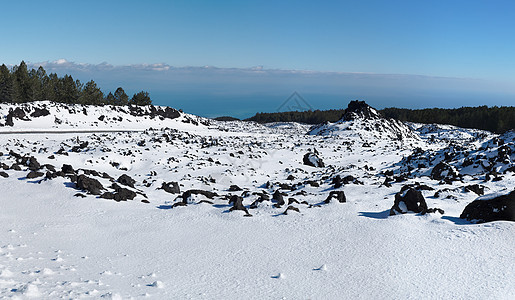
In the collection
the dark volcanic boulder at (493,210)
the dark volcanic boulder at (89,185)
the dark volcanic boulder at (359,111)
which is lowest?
the dark volcanic boulder at (89,185)

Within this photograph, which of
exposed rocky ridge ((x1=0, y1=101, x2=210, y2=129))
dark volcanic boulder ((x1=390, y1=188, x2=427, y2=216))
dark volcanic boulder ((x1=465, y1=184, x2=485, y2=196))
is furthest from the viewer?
exposed rocky ridge ((x1=0, y1=101, x2=210, y2=129))

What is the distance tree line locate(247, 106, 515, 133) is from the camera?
10639cm

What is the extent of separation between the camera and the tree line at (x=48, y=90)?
226ft

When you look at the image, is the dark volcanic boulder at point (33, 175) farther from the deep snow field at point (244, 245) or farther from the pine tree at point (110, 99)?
the pine tree at point (110, 99)

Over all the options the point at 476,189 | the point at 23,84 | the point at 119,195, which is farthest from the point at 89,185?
the point at 23,84

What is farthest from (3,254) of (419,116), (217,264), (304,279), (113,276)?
(419,116)

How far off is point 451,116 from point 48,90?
144229mm

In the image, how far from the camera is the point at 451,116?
436 ft

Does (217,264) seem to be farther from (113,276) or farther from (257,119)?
(257,119)

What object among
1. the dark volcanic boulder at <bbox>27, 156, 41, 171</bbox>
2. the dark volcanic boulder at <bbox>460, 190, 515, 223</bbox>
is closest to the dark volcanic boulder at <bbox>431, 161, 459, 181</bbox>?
the dark volcanic boulder at <bbox>460, 190, 515, 223</bbox>

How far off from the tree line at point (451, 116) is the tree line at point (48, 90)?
7543cm

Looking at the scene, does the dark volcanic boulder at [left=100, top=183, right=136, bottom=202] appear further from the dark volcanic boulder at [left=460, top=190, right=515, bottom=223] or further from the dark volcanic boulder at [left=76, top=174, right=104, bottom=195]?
the dark volcanic boulder at [left=460, top=190, right=515, bottom=223]

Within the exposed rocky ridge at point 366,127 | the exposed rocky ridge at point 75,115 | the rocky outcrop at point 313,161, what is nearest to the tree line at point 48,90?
the exposed rocky ridge at point 75,115

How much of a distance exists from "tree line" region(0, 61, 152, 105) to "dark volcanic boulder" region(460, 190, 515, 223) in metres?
84.6
